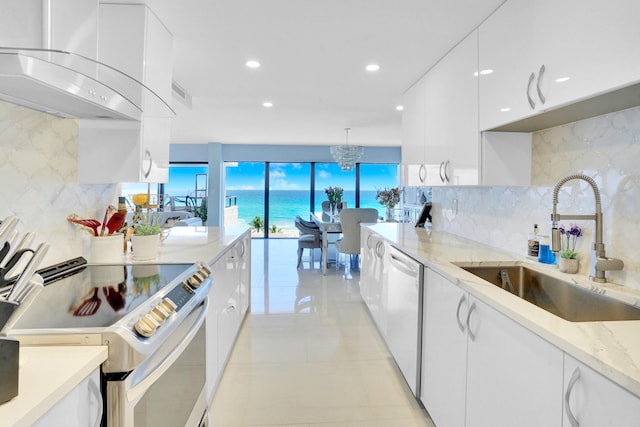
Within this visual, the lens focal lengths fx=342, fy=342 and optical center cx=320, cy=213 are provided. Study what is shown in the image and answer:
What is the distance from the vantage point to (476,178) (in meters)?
→ 2.05

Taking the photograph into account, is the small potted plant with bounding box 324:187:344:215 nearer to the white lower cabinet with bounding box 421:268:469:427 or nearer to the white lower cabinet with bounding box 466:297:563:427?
the white lower cabinet with bounding box 421:268:469:427

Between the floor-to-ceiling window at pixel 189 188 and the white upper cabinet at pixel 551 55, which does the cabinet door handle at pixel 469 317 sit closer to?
the white upper cabinet at pixel 551 55

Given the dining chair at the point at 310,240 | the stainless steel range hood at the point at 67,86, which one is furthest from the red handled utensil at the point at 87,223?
the dining chair at the point at 310,240

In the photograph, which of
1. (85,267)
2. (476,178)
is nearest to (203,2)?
(85,267)

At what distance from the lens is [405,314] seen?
7.20 feet

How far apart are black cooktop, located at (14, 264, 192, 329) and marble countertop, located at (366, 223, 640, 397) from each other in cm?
124

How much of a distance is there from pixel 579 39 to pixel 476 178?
894 mm

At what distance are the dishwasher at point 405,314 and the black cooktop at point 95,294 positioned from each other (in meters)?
1.29

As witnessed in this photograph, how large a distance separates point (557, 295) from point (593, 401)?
3.01 feet

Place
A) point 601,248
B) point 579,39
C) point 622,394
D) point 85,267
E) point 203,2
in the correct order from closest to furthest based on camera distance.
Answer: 1. point 622,394
2. point 579,39
3. point 601,248
4. point 85,267
5. point 203,2

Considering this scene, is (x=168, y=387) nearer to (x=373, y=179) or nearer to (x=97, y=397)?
(x=97, y=397)

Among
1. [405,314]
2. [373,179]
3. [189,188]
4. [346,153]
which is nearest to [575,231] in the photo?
[405,314]

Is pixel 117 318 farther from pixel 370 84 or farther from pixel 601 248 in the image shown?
pixel 370 84

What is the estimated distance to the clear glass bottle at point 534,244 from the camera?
1.90 m
